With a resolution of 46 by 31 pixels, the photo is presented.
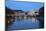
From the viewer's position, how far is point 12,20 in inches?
54.1

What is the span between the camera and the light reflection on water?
1.38 m

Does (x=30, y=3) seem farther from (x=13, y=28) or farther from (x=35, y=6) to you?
(x=13, y=28)

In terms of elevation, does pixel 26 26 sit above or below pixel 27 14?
below

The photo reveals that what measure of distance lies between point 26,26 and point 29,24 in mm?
57

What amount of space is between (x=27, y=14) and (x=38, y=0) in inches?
11.3

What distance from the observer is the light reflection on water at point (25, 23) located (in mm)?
1380

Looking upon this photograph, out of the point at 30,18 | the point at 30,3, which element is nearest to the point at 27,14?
the point at 30,18

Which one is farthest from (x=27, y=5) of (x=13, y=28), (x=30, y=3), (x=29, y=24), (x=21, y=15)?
(x=13, y=28)

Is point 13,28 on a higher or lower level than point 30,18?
lower

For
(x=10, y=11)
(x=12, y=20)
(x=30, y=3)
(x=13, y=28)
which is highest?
(x=30, y=3)

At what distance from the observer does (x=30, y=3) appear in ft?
4.68

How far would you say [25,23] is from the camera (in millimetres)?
1410

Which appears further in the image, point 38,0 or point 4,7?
point 38,0

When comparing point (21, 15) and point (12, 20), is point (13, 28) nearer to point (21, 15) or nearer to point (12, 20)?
point (12, 20)
